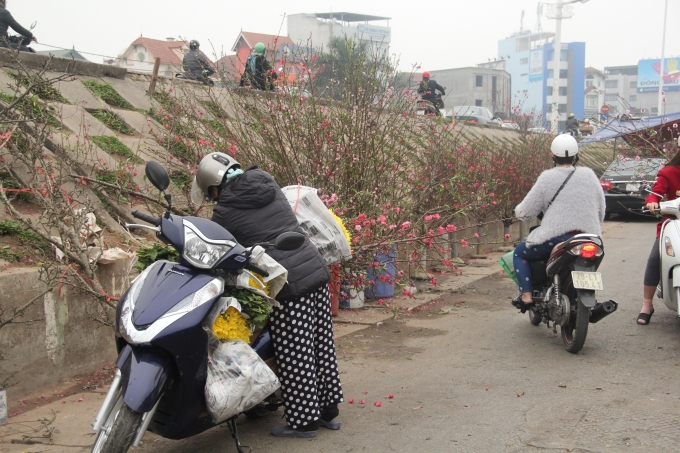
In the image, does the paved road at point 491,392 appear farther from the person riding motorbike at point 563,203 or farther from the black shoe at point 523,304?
the person riding motorbike at point 563,203

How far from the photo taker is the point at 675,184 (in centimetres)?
695

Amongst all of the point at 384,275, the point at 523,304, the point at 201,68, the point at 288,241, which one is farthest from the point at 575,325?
the point at 201,68

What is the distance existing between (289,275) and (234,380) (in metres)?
0.76

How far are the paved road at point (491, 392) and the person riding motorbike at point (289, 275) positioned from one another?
240mm

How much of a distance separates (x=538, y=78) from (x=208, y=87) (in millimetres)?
95083

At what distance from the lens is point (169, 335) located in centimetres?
342

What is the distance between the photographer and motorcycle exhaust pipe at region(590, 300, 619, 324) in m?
6.00

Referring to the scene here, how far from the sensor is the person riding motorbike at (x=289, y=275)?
4.22 m

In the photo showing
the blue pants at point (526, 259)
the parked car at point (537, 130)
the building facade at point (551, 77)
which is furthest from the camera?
the building facade at point (551, 77)

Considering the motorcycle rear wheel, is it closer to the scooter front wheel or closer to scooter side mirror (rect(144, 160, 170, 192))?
scooter side mirror (rect(144, 160, 170, 192))

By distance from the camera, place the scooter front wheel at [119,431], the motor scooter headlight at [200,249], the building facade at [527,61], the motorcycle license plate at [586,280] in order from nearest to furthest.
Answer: the scooter front wheel at [119,431]
the motor scooter headlight at [200,249]
the motorcycle license plate at [586,280]
the building facade at [527,61]

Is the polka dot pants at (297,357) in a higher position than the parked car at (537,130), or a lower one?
lower

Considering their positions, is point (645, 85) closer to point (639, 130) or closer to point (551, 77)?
point (551, 77)

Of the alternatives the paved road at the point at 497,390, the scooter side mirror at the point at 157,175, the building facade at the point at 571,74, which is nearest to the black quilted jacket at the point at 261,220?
the scooter side mirror at the point at 157,175
